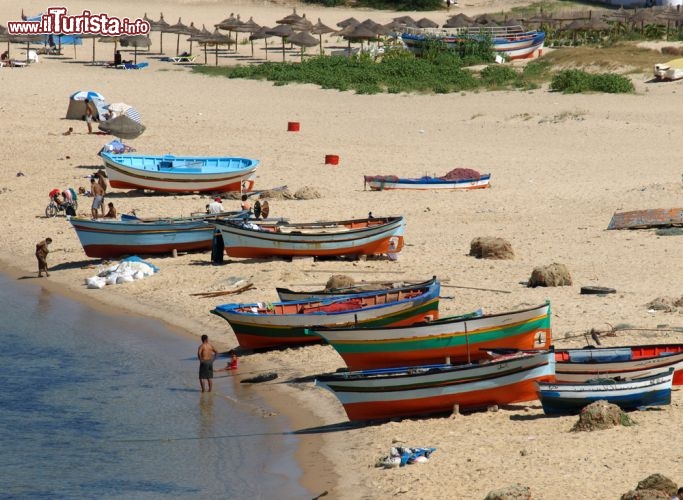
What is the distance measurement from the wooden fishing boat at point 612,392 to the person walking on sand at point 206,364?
6.04 meters

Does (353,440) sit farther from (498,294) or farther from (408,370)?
(498,294)

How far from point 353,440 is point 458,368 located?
187 centimetres

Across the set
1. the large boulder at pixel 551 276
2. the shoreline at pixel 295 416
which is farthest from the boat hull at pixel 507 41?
the large boulder at pixel 551 276

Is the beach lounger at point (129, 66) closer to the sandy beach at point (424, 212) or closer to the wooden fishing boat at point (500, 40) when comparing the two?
the sandy beach at point (424, 212)

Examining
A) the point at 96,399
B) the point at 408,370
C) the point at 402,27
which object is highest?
the point at 402,27

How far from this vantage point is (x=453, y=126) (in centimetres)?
4900

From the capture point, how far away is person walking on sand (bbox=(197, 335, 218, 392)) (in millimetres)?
22000

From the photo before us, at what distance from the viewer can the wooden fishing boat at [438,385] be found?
62.4 feet

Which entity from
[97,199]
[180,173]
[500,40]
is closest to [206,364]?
[97,199]

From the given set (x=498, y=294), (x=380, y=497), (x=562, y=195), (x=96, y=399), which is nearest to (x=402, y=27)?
(x=562, y=195)

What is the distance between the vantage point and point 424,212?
116 ft

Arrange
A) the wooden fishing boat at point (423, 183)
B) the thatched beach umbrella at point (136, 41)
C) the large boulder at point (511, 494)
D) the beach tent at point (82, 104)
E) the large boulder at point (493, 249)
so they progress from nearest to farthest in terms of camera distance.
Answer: the large boulder at point (511, 494) → the large boulder at point (493, 249) → the wooden fishing boat at point (423, 183) → the beach tent at point (82, 104) → the thatched beach umbrella at point (136, 41)

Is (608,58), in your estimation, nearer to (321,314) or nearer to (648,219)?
(648,219)

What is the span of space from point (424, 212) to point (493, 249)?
6420 mm
